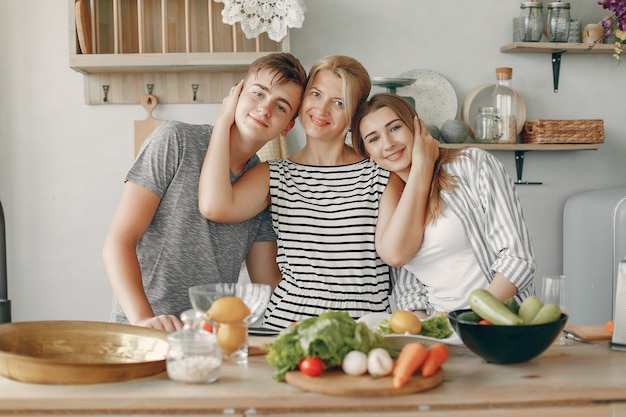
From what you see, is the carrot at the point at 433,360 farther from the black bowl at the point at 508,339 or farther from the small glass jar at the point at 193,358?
the small glass jar at the point at 193,358

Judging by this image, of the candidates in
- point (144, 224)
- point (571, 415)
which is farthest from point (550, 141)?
point (571, 415)

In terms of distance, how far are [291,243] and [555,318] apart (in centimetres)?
91

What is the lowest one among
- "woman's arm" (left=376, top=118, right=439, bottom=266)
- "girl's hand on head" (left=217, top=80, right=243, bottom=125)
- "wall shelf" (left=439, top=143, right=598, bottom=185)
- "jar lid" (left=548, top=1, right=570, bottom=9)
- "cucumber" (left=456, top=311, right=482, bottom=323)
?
"cucumber" (left=456, top=311, right=482, bottom=323)

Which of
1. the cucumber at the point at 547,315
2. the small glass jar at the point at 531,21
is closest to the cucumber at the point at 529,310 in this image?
the cucumber at the point at 547,315

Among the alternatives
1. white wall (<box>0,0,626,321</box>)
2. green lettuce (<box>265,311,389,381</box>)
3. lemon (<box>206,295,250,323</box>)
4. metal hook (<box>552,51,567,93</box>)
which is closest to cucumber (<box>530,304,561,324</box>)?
green lettuce (<box>265,311,389,381</box>)

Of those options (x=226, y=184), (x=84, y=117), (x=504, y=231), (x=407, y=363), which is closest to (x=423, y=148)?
(x=504, y=231)

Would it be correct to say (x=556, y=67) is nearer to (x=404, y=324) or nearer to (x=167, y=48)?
(x=167, y=48)

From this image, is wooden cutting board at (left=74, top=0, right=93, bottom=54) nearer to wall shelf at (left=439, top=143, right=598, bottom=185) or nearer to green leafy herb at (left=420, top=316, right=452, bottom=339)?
wall shelf at (left=439, top=143, right=598, bottom=185)

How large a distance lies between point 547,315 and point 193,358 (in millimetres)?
650

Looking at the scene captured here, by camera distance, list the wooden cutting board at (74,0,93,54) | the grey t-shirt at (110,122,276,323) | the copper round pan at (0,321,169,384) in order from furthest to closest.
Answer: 1. the wooden cutting board at (74,0,93,54)
2. the grey t-shirt at (110,122,276,323)
3. the copper round pan at (0,321,169,384)

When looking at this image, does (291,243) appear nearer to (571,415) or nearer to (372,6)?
(571,415)

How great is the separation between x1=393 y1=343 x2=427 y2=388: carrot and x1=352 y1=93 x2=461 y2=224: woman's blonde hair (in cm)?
85

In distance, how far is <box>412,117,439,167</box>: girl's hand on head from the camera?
2.09 m

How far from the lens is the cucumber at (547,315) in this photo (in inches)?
54.2
